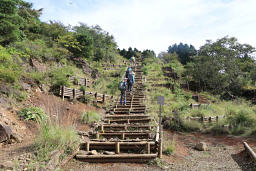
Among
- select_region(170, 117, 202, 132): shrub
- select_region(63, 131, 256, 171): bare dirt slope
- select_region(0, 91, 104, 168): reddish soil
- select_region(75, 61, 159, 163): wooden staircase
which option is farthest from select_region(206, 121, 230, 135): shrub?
select_region(0, 91, 104, 168): reddish soil

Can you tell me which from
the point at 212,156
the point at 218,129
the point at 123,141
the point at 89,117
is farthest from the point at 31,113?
the point at 218,129

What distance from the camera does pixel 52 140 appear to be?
384cm

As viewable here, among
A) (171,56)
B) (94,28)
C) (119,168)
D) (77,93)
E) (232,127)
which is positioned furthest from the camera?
(171,56)

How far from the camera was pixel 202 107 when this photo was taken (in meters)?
11.1

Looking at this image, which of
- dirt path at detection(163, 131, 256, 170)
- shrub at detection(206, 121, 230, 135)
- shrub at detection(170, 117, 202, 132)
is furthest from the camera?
shrub at detection(170, 117, 202, 132)

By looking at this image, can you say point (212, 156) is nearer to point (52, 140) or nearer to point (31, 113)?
point (52, 140)

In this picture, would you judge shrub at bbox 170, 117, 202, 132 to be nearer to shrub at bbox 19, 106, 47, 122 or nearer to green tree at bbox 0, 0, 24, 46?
shrub at bbox 19, 106, 47, 122

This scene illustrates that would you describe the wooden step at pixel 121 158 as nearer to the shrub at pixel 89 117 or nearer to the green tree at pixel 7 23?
the shrub at pixel 89 117

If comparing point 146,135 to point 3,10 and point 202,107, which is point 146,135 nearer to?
point 202,107

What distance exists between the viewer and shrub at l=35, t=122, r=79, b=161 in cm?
357

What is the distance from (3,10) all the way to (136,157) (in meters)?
11.5

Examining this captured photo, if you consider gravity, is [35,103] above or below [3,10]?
below

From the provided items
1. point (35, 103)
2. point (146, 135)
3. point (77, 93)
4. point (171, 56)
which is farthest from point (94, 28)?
point (146, 135)

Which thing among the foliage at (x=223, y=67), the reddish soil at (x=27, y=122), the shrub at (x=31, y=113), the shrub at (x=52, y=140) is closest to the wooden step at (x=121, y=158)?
the shrub at (x=52, y=140)
